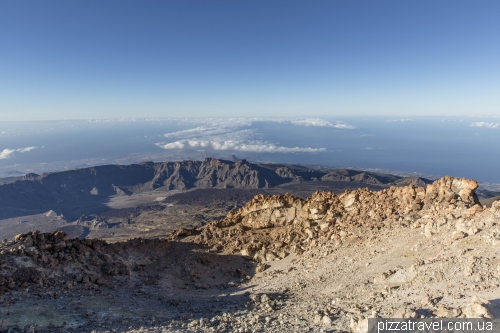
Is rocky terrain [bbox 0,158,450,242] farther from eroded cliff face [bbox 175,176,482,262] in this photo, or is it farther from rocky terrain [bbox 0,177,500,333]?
rocky terrain [bbox 0,177,500,333]

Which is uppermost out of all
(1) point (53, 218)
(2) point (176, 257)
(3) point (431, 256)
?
(3) point (431, 256)

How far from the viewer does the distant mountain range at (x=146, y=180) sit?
393 ft

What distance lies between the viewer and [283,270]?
50.5 feet

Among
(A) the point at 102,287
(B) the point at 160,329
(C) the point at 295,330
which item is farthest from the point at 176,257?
(C) the point at 295,330

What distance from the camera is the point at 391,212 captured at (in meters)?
16.6

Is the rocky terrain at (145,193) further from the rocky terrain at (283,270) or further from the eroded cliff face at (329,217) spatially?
the rocky terrain at (283,270)

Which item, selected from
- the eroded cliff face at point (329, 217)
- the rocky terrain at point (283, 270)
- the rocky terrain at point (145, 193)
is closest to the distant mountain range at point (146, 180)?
the rocky terrain at point (145, 193)

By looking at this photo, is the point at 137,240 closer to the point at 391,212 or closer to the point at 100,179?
the point at 391,212

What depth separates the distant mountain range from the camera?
119875 millimetres

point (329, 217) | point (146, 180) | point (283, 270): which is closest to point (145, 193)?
point (146, 180)

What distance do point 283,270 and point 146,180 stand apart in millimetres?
147779

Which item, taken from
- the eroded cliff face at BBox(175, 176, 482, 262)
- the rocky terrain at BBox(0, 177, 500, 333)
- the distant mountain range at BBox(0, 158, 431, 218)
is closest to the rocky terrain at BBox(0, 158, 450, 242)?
the distant mountain range at BBox(0, 158, 431, 218)

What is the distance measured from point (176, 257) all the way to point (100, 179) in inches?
5760

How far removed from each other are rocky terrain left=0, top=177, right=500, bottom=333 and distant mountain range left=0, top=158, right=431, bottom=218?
357ft
